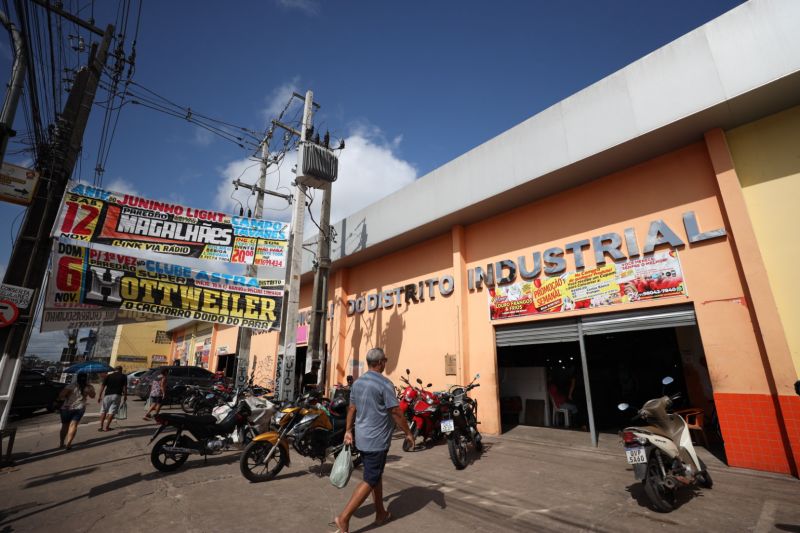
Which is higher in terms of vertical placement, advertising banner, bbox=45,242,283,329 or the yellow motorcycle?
advertising banner, bbox=45,242,283,329

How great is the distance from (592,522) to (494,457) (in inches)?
120

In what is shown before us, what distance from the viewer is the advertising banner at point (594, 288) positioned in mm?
6953

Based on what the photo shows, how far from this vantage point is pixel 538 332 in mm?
8797

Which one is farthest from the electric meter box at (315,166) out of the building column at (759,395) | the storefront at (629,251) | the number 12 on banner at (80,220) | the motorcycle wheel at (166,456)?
the building column at (759,395)

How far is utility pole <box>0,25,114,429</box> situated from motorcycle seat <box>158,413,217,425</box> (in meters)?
2.41

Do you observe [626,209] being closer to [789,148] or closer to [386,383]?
[789,148]

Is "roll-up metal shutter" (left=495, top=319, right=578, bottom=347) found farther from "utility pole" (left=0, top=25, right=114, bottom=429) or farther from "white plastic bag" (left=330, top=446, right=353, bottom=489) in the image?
"utility pole" (left=0, top=25, right=114, bottom=429)

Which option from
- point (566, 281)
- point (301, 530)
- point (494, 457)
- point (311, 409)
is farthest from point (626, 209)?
point (301, 530)

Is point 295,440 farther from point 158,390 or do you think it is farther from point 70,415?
point 158,390

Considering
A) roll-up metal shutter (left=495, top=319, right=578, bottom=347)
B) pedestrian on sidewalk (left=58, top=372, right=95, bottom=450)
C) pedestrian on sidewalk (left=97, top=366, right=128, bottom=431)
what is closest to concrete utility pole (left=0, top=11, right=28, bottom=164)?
pedestrian on sidewalk (left=58, top=372, right=95, bottom=450)

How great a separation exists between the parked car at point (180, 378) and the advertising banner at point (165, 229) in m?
8.79

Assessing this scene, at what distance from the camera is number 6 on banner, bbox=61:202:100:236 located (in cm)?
752

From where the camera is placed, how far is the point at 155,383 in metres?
11.5

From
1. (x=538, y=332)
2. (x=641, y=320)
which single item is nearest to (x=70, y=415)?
(x=538, y=332)
